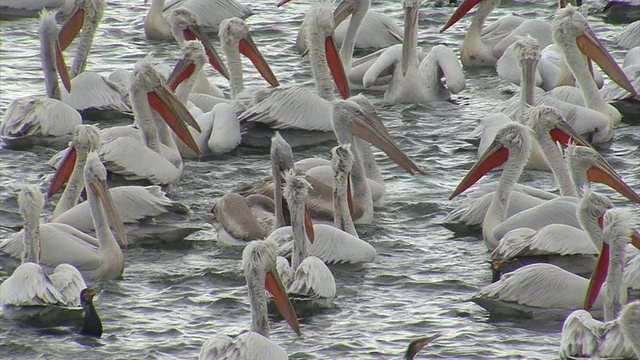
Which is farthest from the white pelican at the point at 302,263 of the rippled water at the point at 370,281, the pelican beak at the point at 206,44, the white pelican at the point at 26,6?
the white pelican at the point at 26,6

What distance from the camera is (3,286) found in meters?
5.68

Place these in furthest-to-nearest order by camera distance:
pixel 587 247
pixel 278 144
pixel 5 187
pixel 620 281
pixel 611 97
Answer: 1. pixel 611 97
2. pixel 5 187
3. pixel 278 144
4. pixel 587 247
5. pixel 620 281

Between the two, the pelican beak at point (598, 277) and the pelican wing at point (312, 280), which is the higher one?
the pelican beak at point (598, 277)

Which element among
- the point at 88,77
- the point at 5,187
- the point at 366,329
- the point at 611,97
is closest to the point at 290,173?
the point at 366,329

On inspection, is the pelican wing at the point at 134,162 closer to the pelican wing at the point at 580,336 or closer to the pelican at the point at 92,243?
the pelican at the point at 92,243

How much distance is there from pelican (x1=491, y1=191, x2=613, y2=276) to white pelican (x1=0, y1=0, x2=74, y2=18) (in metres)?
6.81

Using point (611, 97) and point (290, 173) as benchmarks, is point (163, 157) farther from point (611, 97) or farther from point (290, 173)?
point (611, 97)

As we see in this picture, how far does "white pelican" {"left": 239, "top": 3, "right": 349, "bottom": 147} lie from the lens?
27.3 feet

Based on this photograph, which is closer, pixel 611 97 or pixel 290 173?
pixel 290 173

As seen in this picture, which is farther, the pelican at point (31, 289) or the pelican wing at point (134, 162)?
the pelican wing at point (134, 162)

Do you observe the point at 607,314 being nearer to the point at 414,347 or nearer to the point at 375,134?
the point at 414,347

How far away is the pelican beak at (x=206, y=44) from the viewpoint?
9.38m

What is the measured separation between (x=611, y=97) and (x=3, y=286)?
5.00m

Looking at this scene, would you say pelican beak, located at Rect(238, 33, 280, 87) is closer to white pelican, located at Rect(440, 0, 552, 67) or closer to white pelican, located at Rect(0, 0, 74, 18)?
white pelican, located at Rect(440, 0, 552, 67)
